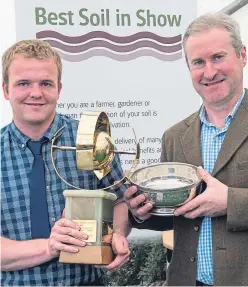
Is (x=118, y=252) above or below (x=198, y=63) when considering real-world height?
below

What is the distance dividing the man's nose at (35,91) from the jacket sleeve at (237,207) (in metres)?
0.61

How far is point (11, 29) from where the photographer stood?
1805mm

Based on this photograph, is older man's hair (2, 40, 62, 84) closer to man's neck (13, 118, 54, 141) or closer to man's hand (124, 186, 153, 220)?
man's neck (13, 118, 54, 141)

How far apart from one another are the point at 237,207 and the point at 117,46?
3.00ft

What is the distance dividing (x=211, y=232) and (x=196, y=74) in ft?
1.51

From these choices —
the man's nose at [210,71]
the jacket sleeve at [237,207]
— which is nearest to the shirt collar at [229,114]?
the man's nose at [210,71]

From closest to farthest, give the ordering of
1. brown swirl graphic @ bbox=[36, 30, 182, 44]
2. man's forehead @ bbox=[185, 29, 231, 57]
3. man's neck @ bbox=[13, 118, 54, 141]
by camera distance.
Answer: man's forehead @ bbox=[185, 29, 231, 57] → man's neck @ bbox=[13, 118, 54, 141] → brown swirl graphic @ bbox=[36, 30, 182, 44]

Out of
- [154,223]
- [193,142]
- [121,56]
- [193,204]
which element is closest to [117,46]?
[121,56]

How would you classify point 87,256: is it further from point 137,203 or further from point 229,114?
point 229,114

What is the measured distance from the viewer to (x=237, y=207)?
129cm

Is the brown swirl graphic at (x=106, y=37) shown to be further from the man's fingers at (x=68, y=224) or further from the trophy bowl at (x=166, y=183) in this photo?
the man's fingers at (x=68, y=224)

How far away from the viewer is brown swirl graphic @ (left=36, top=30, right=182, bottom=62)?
6.19 feet

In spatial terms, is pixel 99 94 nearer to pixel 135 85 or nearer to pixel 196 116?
pixel 135 85

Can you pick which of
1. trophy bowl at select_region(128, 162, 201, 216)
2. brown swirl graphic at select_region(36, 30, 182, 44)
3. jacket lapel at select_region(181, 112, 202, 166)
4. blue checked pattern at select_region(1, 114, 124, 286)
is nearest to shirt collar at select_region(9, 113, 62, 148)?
blue checked pattern at select_region(1, 114, 124, 286)
